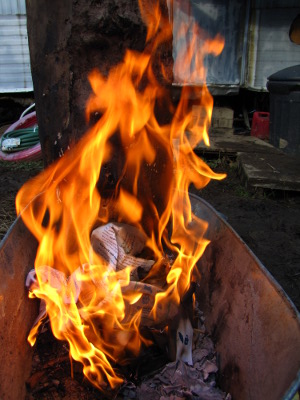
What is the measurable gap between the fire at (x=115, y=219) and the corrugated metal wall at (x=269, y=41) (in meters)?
5.74

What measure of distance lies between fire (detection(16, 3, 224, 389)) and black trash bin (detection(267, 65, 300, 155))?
13.0 feet

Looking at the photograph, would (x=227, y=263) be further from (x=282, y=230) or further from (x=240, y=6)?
(x=240, y=6)

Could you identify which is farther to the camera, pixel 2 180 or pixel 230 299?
pixel 2 180

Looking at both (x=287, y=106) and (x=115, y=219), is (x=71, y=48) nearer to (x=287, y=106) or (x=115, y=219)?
(x=115, y=219)

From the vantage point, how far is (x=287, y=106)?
594cm

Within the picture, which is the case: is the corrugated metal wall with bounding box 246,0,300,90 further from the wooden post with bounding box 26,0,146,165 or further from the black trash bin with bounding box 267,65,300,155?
the wooden post with bounding box 26,0,146,165

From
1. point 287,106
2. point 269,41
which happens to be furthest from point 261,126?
point 269,41

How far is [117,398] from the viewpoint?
5.94 ft

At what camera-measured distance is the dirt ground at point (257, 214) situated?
11.4ft

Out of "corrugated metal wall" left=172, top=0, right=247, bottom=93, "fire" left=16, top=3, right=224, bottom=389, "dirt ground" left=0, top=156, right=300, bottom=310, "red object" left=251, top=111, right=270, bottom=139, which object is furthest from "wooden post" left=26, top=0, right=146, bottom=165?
"corrugated metal wall" left=172, top=0, right=247, bottom=93

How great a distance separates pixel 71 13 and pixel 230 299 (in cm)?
164

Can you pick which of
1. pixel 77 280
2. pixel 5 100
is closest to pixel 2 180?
pixel 5 100

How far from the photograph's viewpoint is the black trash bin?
575cm

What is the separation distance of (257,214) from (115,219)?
2640mm
